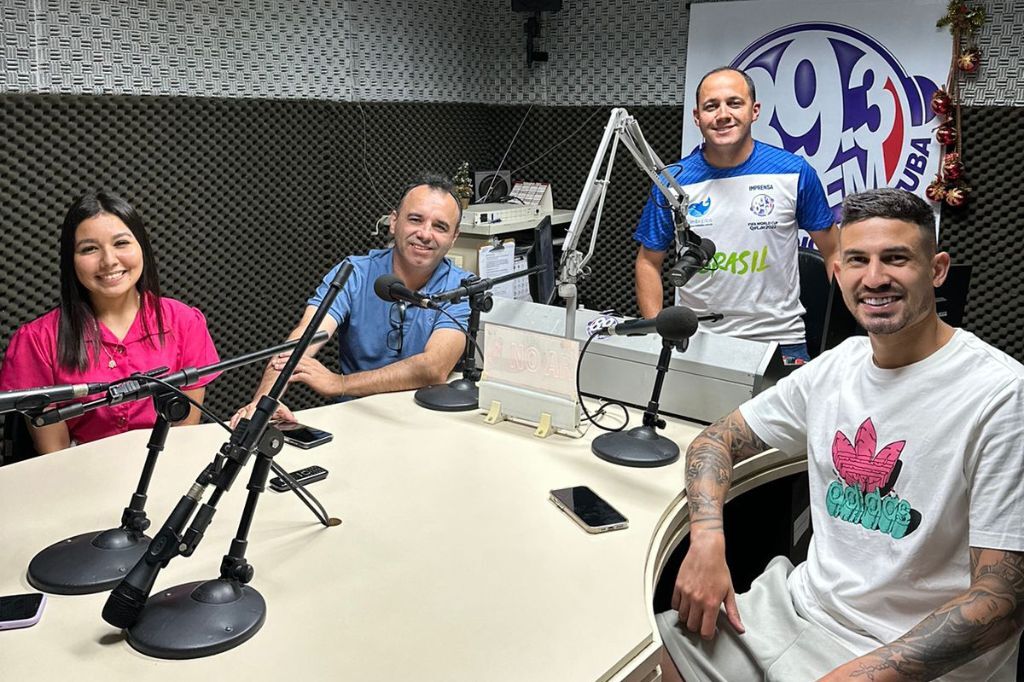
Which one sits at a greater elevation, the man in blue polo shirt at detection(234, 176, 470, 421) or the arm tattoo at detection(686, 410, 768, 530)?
the man in blue polo shirt at detection(234, 176, 470, 421)

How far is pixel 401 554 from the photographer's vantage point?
1748 millimetres

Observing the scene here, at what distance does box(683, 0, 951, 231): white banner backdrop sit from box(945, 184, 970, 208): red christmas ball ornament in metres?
0.14

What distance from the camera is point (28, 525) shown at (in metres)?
1.83

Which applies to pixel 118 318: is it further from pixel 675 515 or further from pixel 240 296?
pixel 675 515

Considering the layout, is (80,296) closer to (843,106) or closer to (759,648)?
(759,648)

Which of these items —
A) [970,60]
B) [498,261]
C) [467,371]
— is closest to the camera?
[467,371]

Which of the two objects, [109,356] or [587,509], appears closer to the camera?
[587,509]

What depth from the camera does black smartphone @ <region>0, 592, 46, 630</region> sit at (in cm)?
147

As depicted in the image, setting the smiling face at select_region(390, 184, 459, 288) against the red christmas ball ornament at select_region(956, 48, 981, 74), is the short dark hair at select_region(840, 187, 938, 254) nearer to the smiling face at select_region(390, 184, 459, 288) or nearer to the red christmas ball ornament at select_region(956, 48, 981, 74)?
the smiling face at select_region(390, 184, 459, 288)

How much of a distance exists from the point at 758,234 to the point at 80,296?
2227 mm

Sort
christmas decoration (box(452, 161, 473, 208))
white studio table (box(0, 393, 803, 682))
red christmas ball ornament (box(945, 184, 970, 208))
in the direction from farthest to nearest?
christmas decoration (box(452, 161, 473, 208))
red christmas ball ornament (box(945, 184, 970, 208))
white studio table (box(0, 393, 803, 682))

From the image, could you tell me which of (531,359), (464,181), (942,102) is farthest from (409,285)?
(942,102)

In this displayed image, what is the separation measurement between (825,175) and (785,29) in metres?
0.73

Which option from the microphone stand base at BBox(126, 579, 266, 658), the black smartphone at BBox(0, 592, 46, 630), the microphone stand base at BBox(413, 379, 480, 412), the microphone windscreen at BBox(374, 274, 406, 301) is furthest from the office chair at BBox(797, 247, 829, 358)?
the black smartphone at BBox(0, 592, 46, 630)
